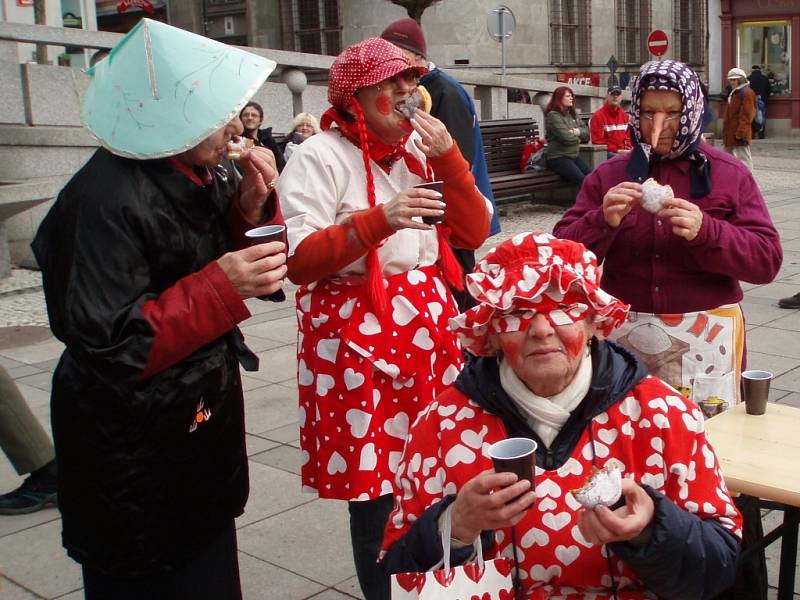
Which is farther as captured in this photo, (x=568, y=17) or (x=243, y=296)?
(x=568, y=17)

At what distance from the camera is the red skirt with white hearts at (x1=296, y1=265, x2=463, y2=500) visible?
3.11 meters

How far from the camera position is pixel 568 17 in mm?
34875

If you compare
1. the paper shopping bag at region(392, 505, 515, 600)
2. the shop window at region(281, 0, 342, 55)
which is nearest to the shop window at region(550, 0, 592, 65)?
the shop window at region(281, 0, 342, 55)

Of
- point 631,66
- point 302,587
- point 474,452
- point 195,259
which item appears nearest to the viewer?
point 474,452

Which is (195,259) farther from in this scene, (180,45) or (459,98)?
(459,98)

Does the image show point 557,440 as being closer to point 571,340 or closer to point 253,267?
point 571,340

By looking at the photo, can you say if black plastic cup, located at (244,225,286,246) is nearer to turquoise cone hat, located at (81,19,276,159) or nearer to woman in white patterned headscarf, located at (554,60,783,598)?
turquoise cone hat, located at (81,19,276,159)

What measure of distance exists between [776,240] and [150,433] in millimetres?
2145

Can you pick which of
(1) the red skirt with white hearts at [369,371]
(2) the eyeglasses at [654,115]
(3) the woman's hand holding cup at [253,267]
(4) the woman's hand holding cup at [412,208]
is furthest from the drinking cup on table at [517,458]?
(2) the eyeglasses at [654,115]

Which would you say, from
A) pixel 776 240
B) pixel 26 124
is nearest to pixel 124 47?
pixel 776 240

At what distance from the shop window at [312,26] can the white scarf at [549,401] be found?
32533 mm

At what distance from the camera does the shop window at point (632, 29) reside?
3697 centimetres

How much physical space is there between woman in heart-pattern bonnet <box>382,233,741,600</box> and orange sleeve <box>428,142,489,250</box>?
0.88 m

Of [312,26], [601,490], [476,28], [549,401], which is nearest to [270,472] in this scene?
[549,401]
